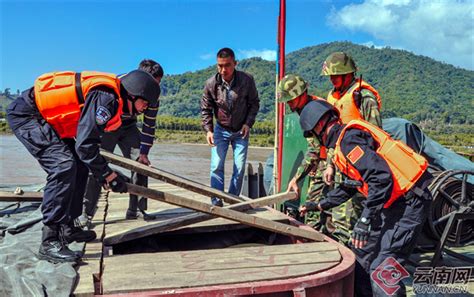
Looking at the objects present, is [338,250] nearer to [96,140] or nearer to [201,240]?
[201,240]

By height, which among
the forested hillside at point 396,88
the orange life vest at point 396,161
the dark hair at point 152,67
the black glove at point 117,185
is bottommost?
the black glove at point 117,185

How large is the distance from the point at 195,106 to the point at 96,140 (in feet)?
424

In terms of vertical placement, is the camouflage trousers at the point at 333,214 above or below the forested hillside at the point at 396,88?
below

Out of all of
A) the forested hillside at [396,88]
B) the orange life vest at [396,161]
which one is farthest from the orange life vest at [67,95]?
the forested hillside at [396,88]

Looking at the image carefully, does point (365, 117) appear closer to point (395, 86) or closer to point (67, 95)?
point (67, 95)

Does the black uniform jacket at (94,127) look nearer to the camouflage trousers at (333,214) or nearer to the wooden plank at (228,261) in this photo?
the wooden plank at (228,261)

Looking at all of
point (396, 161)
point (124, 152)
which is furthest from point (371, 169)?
point (124, 152)

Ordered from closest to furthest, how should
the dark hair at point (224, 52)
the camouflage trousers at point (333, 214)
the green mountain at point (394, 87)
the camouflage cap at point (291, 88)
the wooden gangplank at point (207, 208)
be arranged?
the wooden gangplank at point (207, 208), the camouflage cap at point (291, 88), the camouflage trousers at point (333, 214), the dark hair at point (224, 52), the green mountain at point (394, 87)

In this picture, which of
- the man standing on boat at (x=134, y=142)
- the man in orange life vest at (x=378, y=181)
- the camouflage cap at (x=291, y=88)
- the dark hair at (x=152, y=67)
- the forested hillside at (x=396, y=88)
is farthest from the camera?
the forested hillside at (x=396, y=88)

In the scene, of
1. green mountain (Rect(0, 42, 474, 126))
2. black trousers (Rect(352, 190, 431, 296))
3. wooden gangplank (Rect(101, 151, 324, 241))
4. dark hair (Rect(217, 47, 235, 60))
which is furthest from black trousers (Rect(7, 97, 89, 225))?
green mountain (Rect(0, 42, 474, 126))

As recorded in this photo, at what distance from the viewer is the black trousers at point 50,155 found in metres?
3.02

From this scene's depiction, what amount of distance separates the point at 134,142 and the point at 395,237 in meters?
2.77

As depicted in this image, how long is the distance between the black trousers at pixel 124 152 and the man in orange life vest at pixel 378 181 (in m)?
1.79

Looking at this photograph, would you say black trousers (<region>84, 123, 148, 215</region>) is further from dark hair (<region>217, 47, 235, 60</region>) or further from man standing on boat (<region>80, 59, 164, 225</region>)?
dark hair (<region>217, 47, 235, 60</region>)
